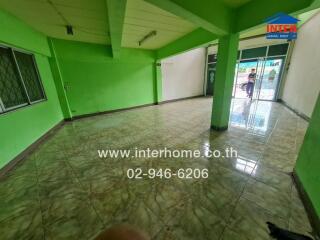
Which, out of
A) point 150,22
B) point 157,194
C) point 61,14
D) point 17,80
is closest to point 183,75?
point 150,22

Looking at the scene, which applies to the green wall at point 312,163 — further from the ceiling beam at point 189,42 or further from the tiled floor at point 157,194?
the ceiling beam at point 189,42

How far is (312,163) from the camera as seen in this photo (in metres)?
1.42

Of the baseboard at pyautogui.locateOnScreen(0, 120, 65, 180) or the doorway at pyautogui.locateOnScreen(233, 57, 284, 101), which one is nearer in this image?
the baseboard at pyautogui.locateOnScreen(0, 120, 65, 180)

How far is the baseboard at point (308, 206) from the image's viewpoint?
1.17 m

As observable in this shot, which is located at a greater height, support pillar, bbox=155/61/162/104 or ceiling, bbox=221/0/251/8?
ceiling, bbox=221/0/251/8

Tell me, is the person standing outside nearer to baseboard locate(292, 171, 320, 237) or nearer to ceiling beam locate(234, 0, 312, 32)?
ceiling beam locate(234, 0, 312, 32)

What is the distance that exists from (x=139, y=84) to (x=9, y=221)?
5483 mm

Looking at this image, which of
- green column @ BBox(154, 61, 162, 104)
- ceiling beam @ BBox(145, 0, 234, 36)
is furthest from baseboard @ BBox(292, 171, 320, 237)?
green column @ BBox(154, 61, 162, 104)

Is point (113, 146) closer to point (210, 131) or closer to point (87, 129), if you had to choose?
point (87, 129)

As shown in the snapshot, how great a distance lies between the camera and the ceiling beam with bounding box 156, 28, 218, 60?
3287 mm

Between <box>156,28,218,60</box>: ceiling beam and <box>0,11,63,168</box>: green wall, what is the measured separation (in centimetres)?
374

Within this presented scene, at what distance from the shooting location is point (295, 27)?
4.93 meters

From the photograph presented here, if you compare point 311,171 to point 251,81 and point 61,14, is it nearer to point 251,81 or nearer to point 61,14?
point 61,14

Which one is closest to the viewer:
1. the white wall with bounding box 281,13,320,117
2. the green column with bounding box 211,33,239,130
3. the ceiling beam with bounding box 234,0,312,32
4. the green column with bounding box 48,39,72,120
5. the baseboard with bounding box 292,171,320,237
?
the baseboard with bounding box 292,171,320,237
